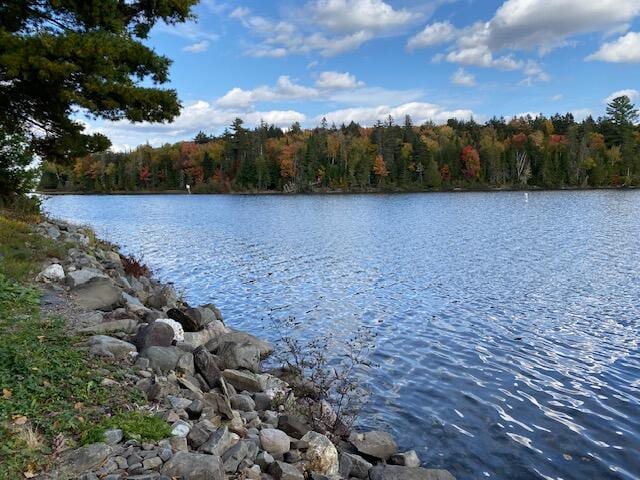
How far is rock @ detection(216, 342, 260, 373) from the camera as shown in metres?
11.2

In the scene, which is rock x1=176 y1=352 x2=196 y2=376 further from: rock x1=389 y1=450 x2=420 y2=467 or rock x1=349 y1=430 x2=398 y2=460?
rock x1=389 y1=450 x2=420 y2=467

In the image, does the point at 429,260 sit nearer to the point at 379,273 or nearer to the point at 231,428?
the point at 379,273

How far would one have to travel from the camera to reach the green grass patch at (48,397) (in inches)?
215

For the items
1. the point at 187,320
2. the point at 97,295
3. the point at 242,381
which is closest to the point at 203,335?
the point at 187,320

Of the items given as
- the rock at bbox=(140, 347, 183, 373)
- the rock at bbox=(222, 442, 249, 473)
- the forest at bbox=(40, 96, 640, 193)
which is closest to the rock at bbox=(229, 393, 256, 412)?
the rock at bbox=(140, 347, 183, 373)

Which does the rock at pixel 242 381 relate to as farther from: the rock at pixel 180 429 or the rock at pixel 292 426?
the rock at pixel 180 429

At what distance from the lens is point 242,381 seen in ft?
32.2

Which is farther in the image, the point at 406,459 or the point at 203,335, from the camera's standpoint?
the point at 203,335

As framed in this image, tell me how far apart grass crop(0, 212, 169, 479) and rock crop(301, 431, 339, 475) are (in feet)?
6.63

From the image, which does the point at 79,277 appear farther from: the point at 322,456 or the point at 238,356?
the point at 322,456

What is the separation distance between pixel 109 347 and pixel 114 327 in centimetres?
163

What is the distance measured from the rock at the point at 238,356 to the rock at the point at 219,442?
4.52 m

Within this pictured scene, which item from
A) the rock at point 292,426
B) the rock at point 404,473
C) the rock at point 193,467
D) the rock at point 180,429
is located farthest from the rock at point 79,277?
the rock at point 404,473

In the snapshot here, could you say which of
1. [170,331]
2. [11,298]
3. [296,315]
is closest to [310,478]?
[170,331]
